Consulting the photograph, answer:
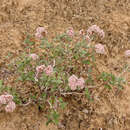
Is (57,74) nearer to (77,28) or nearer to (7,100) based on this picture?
(7,100)

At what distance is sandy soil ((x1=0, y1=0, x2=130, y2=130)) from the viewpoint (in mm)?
3182

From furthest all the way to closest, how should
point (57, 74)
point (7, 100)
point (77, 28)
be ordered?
1. point (77, 28)
2. point (57, 74)
3. point (7, 100)

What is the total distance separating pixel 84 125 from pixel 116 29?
7.19ft

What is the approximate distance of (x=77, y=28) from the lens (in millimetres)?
4461

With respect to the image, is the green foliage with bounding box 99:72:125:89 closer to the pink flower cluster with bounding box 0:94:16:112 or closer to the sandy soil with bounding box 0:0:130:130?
the sandy soil with bounding box 0:0:130:130

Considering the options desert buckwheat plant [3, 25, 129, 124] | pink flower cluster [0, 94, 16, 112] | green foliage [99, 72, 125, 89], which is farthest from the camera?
green foliage [99, 72, 125, 89]

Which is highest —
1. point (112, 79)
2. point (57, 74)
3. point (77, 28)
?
point (77, 28)

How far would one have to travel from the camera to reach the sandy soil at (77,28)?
3.18 m

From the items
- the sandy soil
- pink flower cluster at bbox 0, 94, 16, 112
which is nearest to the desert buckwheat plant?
pink flower cluster at bbox 0, 94, 16, 112

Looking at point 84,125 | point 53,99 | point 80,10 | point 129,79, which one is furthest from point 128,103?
point 80,10

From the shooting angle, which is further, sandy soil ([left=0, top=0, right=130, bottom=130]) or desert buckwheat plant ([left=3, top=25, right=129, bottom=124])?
sandy soil ([left=0, top=0, right=130, bottom=130])

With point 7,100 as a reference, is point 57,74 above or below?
below

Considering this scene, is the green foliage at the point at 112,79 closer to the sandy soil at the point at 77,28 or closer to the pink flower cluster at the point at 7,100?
the sandy soil at the point at 77,28

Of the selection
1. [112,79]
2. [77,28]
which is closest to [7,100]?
[112,79]
